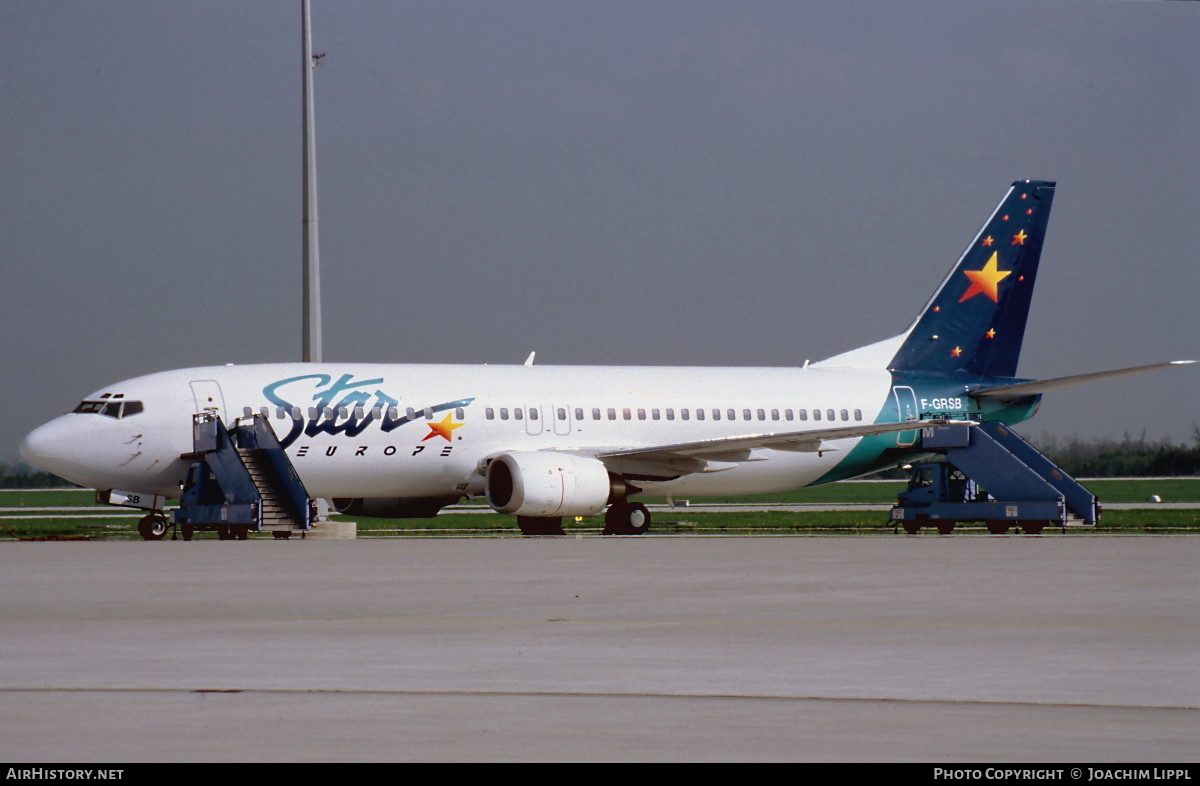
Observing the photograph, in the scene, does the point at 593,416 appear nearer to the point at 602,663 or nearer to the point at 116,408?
the point at 116,408

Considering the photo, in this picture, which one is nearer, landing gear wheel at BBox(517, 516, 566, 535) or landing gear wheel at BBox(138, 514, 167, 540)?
landing gear wheel at BBox(138, 514, 167, 540)

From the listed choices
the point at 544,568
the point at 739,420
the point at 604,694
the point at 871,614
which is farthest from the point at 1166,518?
the point at 604,694

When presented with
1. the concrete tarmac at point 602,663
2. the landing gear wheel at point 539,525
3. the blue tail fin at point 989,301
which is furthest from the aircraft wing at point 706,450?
the concrete tarmac at point 602,663

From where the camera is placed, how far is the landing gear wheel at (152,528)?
34125 mm

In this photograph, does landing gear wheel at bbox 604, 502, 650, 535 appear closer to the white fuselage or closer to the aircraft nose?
the white fuselage

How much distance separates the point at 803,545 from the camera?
3084 centimetres

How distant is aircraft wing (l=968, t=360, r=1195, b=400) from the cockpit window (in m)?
22.0

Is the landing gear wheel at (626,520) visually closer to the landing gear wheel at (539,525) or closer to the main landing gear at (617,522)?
the main landing gear at (617,522)

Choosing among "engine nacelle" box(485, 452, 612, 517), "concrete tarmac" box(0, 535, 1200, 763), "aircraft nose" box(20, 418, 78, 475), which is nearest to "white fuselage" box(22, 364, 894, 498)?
"aircraft nose" box(20, 418, 78, 475)

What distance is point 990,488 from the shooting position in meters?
37.4

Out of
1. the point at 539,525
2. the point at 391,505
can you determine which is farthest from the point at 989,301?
the point at 391,505

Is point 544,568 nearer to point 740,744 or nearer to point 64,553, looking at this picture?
point 64,553

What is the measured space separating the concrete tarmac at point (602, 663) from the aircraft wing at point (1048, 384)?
16435 millimetres

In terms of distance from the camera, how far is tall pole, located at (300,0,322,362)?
44.6 metres
